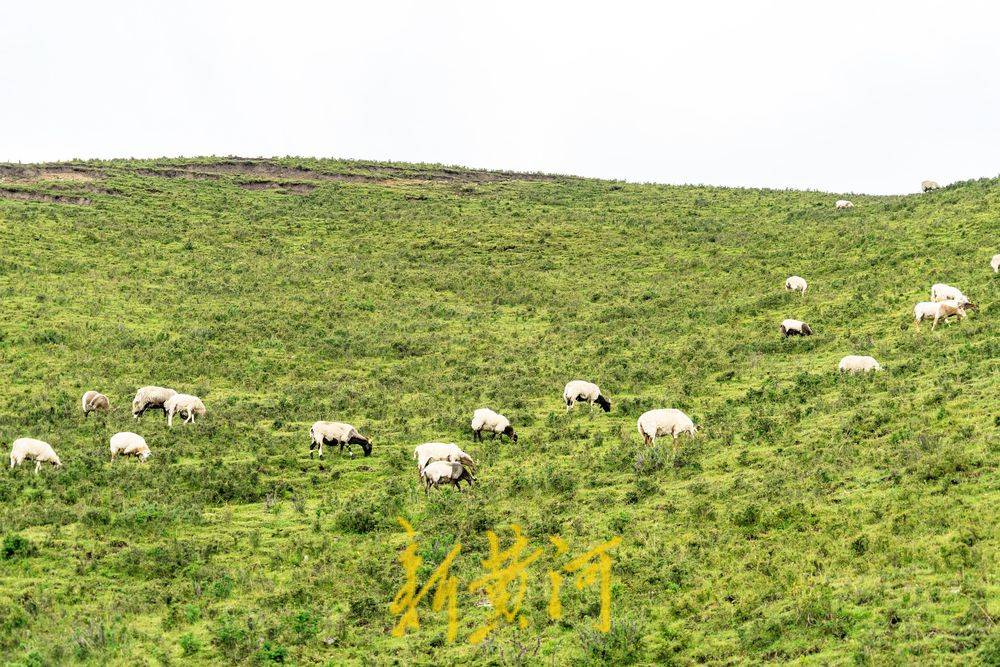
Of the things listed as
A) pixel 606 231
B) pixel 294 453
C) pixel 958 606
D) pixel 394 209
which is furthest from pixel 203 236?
pixel 958 606

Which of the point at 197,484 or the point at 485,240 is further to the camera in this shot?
the point at 485,240

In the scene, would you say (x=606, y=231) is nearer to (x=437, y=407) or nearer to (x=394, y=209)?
(x=394, y=209)

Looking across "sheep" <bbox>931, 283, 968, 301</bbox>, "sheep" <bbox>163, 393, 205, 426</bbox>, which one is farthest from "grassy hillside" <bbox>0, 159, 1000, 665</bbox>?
"sheep" <bbox>931, 283, 968, 301</bbox>

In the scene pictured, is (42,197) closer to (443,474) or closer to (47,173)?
(47,173)

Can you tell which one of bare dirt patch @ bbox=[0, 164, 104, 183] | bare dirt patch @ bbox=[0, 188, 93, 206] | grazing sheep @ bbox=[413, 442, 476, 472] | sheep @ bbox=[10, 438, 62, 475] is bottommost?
grazing sheep @ bbox=[413, 442, 476, 472]

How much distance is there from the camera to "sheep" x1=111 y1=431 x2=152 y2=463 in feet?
81.5

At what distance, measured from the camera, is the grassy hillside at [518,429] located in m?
14.4

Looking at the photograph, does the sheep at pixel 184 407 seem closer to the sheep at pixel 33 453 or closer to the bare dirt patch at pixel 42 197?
the sheep at pixel 33 453

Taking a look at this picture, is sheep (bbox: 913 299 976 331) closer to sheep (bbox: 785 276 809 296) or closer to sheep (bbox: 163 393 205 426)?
sheep (bbox: 785 276 809 296)

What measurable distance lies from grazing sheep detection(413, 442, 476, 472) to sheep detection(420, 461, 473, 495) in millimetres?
750

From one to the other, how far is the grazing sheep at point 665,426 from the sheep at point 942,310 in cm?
1266

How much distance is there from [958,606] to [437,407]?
2163cm

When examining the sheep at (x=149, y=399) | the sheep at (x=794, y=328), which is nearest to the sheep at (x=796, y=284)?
the sheep at (x=794, y=328)

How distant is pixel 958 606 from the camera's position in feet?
39.7
